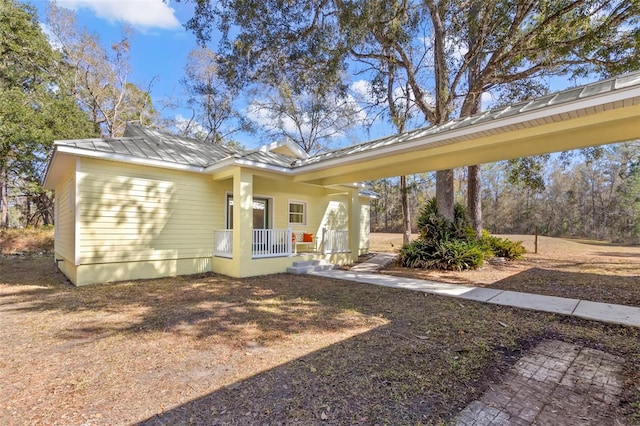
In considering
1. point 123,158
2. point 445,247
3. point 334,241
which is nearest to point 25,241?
point 123,158

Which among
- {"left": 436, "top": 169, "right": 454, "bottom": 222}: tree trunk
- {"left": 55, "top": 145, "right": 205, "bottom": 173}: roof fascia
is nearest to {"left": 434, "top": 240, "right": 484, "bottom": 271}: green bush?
{"left": 436, "top": 169, "right": 454, "bottom": 222}: tree trunk

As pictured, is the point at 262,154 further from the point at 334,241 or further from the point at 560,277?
the point at 560,277

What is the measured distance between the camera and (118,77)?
19.4m

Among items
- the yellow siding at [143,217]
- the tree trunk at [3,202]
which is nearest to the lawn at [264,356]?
the yellow siding at [143,217]

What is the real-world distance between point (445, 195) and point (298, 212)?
5.24 m

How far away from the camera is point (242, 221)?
799 centimetres

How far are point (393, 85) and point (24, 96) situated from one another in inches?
715

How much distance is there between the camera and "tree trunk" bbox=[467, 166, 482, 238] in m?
12.3

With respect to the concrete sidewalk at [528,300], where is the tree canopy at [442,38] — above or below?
above

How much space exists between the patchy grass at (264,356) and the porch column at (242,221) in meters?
2.23

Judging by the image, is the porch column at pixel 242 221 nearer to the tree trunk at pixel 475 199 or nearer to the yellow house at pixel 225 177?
the yellow house at pixel 225 177

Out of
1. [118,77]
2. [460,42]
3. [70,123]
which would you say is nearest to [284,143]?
[460,42]

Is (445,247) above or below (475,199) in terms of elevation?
below

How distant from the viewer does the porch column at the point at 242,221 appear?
797 centimetres
